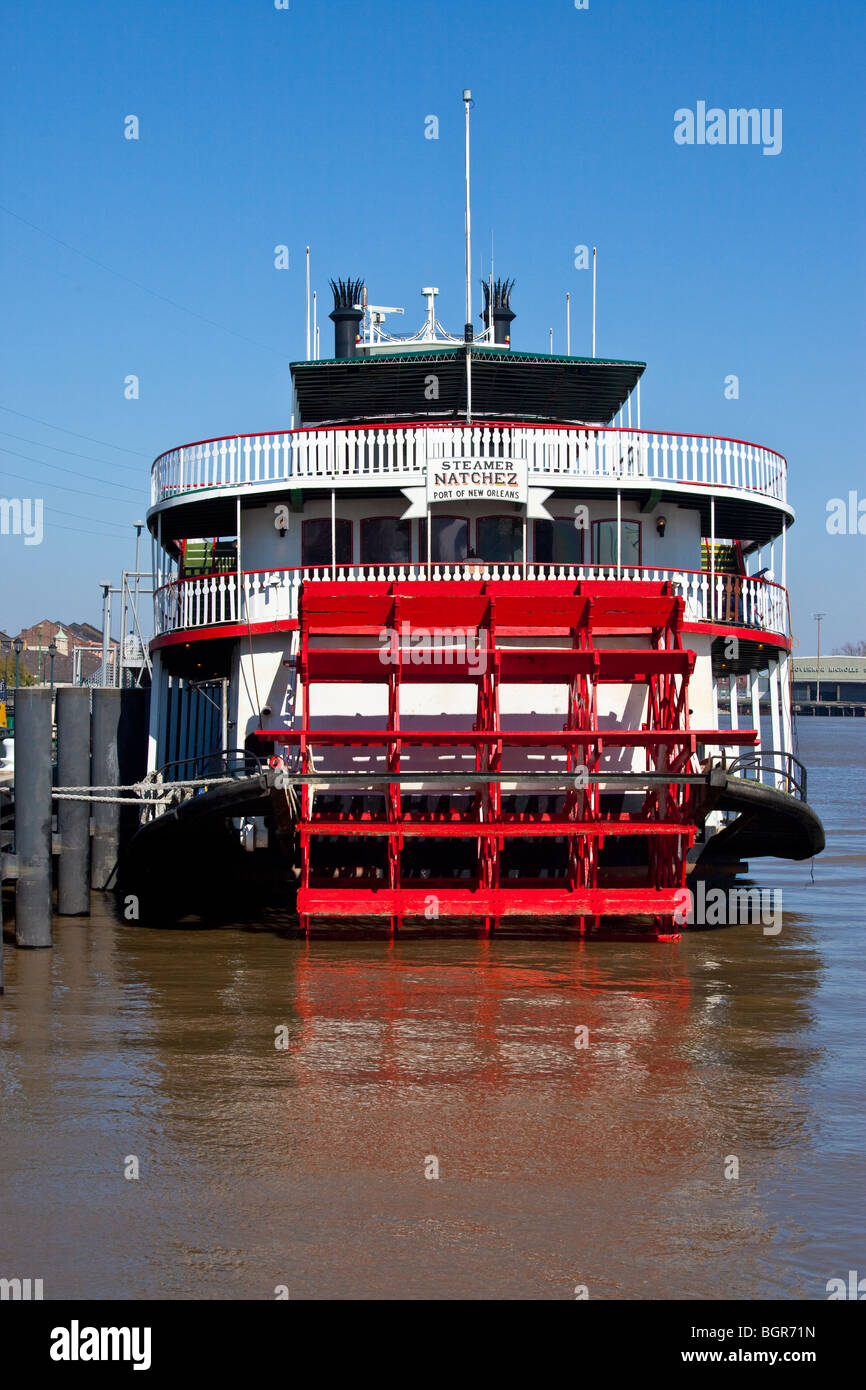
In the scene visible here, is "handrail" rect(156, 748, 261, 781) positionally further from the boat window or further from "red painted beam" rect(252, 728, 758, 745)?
the boat window

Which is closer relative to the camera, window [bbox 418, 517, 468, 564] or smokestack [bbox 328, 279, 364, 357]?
window [bbox 418, 517, 468, 564]

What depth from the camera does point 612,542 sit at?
16.6 meters

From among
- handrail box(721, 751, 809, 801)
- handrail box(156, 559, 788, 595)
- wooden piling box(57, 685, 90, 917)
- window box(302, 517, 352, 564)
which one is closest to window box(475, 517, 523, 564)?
handrail box(156, 559, 788, 595)

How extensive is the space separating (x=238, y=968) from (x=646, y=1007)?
361 cm

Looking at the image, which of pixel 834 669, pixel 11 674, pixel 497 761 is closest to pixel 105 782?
A: pixel 497 761

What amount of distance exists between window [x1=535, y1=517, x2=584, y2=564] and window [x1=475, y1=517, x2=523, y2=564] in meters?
0.22

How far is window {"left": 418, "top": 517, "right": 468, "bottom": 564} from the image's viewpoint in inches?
643

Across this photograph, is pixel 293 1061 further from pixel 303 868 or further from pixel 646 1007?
pixel 303 868

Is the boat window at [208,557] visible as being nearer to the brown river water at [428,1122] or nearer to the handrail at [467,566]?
the handrail at [467,566]

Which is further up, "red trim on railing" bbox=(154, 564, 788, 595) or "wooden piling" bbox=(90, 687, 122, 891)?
"red trim on railing" bbox=(154, 564, 788, 595)

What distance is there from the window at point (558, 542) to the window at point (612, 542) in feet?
0.64

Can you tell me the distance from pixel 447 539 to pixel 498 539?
56 centimetres

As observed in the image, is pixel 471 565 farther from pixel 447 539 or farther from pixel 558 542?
pixel 558 542
